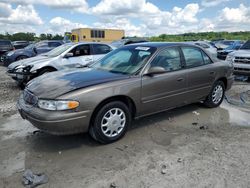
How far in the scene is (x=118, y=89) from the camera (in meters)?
4.04

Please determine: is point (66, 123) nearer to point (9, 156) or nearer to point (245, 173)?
point (9, 156)

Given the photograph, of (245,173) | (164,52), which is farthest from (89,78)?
(245,173)

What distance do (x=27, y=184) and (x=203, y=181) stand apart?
2.16m

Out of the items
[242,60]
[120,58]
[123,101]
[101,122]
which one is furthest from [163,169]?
[242,60]

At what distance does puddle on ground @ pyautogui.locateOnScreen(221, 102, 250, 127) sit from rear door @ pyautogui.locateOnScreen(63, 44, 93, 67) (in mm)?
4712

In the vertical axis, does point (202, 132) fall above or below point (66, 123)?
below

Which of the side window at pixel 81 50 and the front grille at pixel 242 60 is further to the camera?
the front grille at pixel 242 60

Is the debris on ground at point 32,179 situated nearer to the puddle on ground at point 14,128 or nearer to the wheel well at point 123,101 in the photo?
the wheel well at point 123,101

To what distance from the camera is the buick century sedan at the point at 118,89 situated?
3.68m

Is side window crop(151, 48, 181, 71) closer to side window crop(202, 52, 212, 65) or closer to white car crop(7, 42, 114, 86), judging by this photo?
side window crop(202, 52, 212, 65)

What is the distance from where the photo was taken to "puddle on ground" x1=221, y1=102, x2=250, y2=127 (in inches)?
205

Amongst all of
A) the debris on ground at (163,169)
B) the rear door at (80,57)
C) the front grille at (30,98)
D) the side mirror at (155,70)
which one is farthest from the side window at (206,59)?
the rear door at (80,57)

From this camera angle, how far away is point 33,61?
8328 mm

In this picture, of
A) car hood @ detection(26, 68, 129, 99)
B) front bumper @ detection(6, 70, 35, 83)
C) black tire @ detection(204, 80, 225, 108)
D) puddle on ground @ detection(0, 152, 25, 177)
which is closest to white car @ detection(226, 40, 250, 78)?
black tire @ detection(204, 80, 225, 108)
